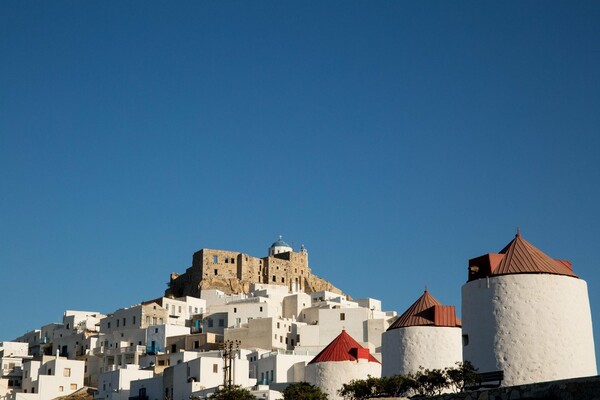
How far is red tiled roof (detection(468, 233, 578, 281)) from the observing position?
34.1 metres

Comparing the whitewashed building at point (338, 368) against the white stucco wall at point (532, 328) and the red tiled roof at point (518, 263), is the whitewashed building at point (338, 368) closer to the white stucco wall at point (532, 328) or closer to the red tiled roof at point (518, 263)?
the red tiled roof at point (518, 263)

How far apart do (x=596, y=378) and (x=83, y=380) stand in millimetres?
61955

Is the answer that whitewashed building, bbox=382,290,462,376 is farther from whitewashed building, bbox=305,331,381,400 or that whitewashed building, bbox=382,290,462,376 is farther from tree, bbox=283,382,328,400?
whitewashed building, bbox=305,331,381,400

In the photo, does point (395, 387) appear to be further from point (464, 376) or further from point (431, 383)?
point (464, 376)

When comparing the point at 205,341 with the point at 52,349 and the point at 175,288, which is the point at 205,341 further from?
the point at 175,288

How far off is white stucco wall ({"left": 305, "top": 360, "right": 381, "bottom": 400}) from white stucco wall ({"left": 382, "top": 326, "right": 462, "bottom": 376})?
7763mm

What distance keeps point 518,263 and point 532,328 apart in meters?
2.70

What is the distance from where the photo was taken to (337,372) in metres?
50.2

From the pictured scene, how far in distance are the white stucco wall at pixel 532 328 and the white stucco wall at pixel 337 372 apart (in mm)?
16472

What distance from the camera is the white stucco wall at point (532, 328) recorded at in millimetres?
32625

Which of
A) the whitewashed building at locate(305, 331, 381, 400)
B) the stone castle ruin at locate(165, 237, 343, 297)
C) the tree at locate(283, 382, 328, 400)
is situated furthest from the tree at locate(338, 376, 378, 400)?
the stone castle ruin at locate(165, 237, 343, 297)

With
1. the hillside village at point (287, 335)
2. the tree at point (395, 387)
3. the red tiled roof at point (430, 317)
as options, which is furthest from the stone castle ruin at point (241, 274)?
the tree at point (395, 387)

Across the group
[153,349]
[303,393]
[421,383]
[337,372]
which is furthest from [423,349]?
[153,349]

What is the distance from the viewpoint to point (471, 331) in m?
34.4
